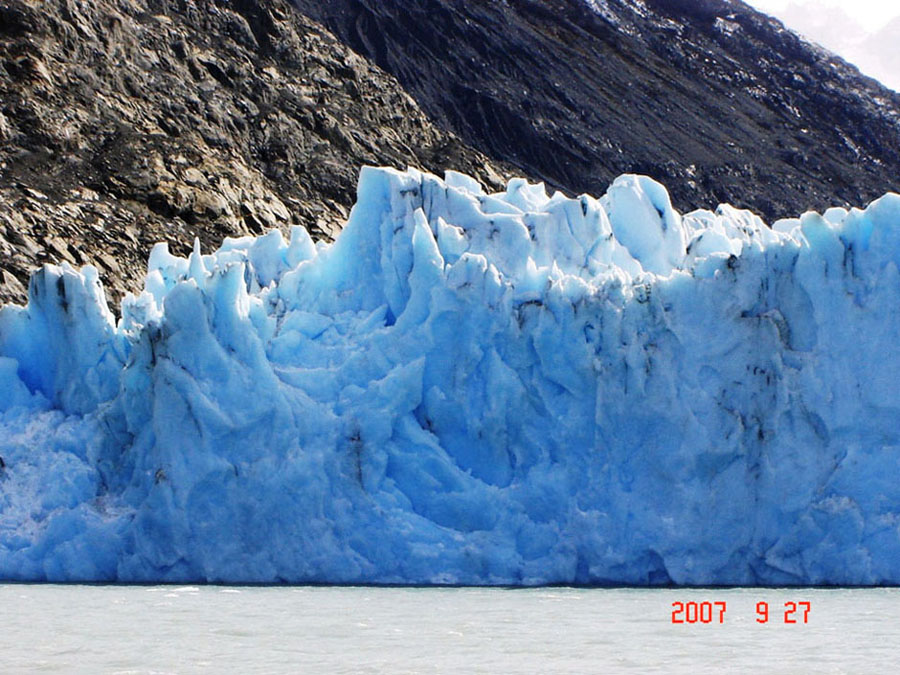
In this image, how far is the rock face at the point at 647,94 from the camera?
41.6 m

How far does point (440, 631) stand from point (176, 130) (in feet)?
81.0

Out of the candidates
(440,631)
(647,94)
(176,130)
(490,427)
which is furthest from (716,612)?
(647,94)

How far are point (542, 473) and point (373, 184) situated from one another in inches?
144

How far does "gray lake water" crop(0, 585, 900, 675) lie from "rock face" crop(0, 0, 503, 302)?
48.2ft

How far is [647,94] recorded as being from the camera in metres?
45.7

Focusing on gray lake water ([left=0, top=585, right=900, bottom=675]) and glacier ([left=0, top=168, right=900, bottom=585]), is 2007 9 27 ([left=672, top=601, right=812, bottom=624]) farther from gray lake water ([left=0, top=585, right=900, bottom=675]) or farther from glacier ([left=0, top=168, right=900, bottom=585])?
glacier ([left=0, top=168, right=900, bottom=585])

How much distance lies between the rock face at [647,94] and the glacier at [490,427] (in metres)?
27.3

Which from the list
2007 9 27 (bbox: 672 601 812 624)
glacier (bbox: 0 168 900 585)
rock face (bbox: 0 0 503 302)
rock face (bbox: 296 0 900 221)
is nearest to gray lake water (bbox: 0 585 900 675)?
2007 9 27 (bbox: 672 601 812 624)

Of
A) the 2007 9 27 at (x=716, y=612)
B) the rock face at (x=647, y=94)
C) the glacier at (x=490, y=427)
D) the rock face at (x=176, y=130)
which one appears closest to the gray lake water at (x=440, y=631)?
the 2007 9 27 at (x=716, y=612)

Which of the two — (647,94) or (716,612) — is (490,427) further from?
(647,94)

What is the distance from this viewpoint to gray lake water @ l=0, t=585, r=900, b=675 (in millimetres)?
8609

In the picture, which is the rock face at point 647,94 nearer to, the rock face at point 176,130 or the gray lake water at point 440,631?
the rock face at point 176,130

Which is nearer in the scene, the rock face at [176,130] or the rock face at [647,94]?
the rock face at [176,130]

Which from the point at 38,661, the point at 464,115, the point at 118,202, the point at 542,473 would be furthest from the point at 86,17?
the point at 38,661
